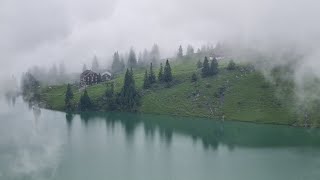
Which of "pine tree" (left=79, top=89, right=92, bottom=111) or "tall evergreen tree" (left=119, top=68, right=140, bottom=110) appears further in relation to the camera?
"pine tree" (left=79, top=89, right=92, bottom=111)

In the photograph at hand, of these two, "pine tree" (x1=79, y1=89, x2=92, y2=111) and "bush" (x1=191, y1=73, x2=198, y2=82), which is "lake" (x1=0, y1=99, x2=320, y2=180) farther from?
"bush" (x1=191, y1=73, x2=198, y2=82)

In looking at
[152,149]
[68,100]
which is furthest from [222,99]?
[152,149]

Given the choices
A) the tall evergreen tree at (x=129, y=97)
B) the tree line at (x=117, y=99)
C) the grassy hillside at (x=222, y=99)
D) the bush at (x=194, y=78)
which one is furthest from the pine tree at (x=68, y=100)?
the bush at (x=194, y=78)

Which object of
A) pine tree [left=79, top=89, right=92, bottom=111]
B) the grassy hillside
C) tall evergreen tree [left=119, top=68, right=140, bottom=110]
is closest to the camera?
the grassy hillside

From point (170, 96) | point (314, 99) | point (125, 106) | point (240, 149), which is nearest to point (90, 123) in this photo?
point (125, 106)

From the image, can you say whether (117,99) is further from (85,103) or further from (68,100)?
(68,100)

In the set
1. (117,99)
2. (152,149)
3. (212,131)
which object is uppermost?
(117,99)

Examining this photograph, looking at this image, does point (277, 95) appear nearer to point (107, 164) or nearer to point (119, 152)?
point (119, 152)

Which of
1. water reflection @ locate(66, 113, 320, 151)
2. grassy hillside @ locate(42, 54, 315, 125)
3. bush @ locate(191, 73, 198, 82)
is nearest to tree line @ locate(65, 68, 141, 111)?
grassy hillside @ locate(42, 54, 315, 125)
